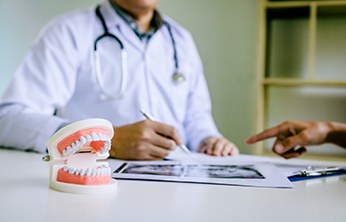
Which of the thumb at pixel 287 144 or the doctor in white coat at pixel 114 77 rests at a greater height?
the doctor in white coat at pixel 114 77

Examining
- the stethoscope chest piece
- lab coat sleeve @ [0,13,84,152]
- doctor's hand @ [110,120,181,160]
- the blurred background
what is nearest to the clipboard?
doctor's hand @ [110,120,181,160]

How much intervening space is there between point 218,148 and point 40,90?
59 centimetres

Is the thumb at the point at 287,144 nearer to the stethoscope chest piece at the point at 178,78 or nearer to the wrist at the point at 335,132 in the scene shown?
the wrist at the point at 335,132

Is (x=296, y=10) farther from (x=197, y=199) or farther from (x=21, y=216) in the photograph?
(x=21, y=216)

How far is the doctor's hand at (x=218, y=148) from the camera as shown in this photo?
1.28 m

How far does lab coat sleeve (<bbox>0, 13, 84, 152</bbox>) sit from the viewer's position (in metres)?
1.17

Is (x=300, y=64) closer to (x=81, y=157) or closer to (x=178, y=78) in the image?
(x=178, y=78)

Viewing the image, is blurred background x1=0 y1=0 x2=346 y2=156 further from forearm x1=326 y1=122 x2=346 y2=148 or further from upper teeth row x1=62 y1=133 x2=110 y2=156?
upper teeth row x1=62 y1=133 x2=110 y2=156

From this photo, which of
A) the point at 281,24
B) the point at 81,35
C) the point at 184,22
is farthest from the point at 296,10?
the point at 81,35

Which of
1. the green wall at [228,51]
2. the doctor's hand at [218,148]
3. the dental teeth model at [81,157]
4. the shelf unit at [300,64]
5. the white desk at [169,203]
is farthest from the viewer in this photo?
the green wall at [228,51]

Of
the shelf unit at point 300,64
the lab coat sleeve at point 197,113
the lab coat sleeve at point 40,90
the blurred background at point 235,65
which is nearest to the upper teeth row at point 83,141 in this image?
the lab coat sleeve at point 40,90

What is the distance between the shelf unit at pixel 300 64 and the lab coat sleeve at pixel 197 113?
0.42 meters

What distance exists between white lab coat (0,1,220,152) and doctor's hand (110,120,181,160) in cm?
34

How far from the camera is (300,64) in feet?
7.60
